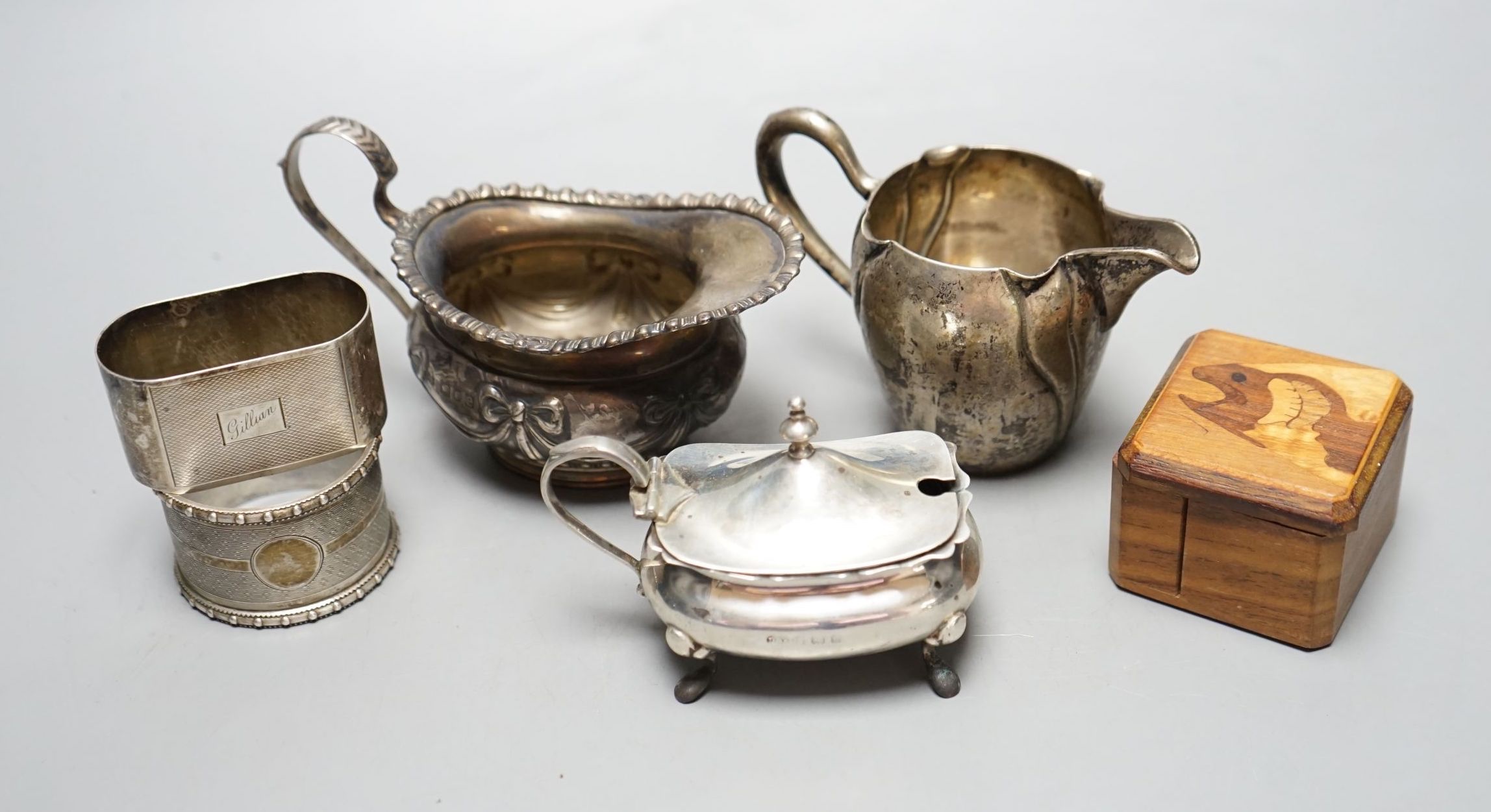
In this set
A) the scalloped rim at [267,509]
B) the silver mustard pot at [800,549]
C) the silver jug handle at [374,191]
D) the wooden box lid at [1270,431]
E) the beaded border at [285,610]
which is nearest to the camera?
the silver mustard pot at [800,549]

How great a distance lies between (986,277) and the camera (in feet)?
8.98

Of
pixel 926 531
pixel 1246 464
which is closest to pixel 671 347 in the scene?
pixel 926 531

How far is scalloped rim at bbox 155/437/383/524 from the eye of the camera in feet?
8.50

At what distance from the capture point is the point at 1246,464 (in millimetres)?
2537

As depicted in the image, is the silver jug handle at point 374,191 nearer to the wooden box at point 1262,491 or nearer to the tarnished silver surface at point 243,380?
the tarnished silver surface at point 243,380

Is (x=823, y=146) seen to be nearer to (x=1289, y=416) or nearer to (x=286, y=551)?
(x=1289, y=416)

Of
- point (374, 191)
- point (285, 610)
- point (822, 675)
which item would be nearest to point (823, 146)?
point (374, 191)

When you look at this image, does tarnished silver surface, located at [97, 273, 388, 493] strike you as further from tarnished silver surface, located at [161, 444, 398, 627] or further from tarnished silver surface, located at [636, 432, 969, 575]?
tarnished silver surface, located at [636, 432, 969, 575]

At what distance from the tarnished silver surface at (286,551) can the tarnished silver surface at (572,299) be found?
9.9 inches

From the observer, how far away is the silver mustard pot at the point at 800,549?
2.38 metres

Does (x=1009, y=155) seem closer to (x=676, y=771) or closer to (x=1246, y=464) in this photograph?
(x=1246, y=464)

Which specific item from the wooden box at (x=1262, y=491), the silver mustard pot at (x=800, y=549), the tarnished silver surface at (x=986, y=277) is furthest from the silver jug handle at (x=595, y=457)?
the wooden box at (x=1262, y=491)

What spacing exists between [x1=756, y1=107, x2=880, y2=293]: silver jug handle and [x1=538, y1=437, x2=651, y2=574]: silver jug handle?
65 cm

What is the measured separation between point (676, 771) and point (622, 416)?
632 millimetres
